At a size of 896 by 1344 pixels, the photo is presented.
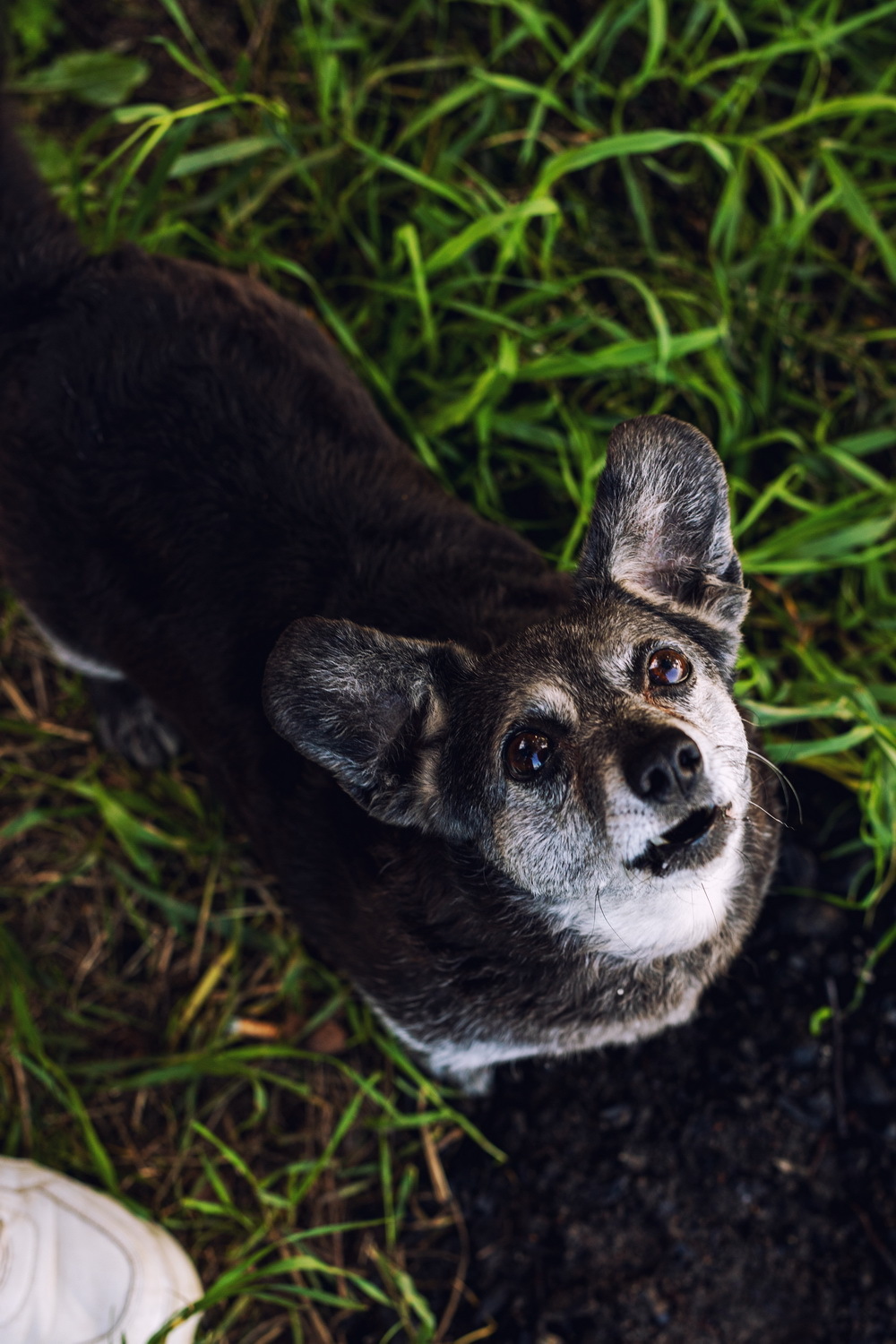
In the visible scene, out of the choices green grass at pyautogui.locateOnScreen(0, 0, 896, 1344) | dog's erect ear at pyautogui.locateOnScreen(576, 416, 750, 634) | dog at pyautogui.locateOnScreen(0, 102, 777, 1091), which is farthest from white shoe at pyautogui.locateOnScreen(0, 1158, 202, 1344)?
dog's erect ear at pyautogui.locateOnScreen(576, 416, 750, 634)

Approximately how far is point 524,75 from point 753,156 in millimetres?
1128

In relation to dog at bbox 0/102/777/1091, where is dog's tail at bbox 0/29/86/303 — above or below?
above

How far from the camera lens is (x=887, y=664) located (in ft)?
15.3

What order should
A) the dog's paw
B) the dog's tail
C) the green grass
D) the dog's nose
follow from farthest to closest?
the dog's paw → the green grass → the dog's tail → the dog's nose

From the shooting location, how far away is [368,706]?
3.03 meters

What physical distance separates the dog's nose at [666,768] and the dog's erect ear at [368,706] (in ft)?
2.34

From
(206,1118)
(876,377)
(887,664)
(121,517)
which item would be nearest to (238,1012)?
(206,1118)

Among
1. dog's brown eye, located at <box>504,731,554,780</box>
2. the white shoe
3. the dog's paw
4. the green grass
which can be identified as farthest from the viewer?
the dog's paw

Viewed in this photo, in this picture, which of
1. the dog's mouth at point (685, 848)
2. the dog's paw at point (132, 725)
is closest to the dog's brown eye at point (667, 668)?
the dog's mouth at point (685, 848)

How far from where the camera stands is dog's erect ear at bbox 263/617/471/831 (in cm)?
285

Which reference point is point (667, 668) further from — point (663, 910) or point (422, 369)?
point (422, 369)

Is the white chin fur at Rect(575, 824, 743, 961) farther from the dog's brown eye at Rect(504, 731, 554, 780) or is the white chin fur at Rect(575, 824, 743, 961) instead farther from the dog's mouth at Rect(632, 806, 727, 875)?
the dog's brown eye at Rect(504, 731, 554, 780)

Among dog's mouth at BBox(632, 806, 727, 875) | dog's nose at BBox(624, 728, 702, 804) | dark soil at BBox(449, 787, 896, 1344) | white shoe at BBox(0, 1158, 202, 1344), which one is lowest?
dark soil at BBox(449, 787, 896, 1344)

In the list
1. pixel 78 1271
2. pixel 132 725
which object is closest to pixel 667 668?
pixel 132 725
